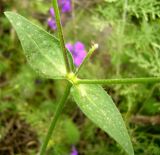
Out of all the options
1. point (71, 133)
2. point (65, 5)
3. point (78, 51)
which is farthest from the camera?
point (65, 5)

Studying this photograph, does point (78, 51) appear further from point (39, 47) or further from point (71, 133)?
point (39, 47)

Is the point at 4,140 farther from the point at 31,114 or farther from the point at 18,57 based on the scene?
the point at 18,57

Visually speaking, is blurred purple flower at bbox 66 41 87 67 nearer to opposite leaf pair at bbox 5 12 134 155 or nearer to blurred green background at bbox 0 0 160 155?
blurred green background at bbox 0 0 160 155

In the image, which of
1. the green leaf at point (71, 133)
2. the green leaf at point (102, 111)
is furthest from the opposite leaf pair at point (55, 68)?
the green leaf at point (71, 133)

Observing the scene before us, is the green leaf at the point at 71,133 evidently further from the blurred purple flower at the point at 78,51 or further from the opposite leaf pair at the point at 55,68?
the opposite leaf pair at the point at 55,68

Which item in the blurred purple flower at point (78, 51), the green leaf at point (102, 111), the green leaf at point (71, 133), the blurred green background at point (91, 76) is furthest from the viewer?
the blurred purple flower at point (78, 51)

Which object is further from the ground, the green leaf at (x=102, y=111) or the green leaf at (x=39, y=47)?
the green leaf at (x=39, y=47)

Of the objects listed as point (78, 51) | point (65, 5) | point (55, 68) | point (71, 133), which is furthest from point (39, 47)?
point (65, 5)
